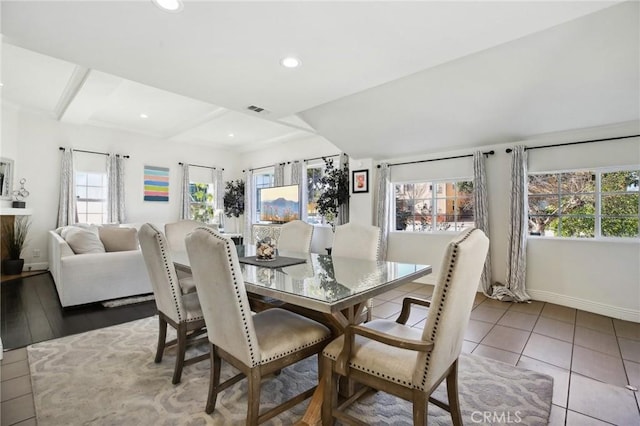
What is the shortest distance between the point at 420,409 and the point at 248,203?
7.31 metres

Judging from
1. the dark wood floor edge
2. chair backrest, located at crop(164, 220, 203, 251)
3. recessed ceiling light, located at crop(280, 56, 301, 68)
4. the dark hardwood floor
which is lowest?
the dark hardwood floor

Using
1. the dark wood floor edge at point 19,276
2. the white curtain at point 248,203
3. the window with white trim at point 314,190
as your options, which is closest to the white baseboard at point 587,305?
the window with white trim at point 314,190

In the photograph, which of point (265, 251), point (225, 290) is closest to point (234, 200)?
point (265, 251)

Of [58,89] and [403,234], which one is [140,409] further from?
[58,89]

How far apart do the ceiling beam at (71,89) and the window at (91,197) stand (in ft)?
4.08

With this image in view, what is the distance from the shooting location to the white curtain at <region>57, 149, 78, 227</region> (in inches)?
227

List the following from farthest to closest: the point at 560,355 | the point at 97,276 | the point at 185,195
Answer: the point at 185,195 → the point at 97,276 → the point at 560,355

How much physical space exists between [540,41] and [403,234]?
3228mm

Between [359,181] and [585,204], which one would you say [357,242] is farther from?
[585,204]

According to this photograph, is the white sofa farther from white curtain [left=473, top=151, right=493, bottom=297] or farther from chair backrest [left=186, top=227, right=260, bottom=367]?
white curtain [left=473, top=151, right=493, bottom=297]

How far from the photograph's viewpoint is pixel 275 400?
1887 millimetres

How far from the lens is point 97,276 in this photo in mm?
3635

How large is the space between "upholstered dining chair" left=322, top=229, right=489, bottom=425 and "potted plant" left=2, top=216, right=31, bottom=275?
245 inches

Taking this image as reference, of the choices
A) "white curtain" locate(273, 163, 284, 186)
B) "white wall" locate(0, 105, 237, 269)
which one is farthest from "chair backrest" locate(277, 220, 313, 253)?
"white wall" locate(0, 105, 237, 269)
